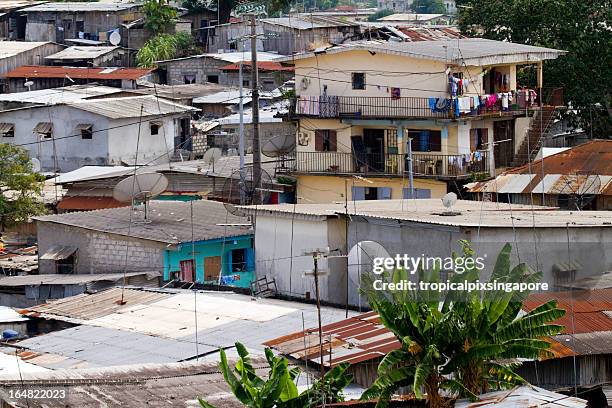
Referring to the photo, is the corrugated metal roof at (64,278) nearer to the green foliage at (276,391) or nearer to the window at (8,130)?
the green foliage at (276,391)

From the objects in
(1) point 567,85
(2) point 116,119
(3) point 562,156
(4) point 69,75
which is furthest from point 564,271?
(4) point 69,75

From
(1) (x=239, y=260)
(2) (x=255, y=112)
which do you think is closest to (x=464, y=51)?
(2) (x=255, y=112)

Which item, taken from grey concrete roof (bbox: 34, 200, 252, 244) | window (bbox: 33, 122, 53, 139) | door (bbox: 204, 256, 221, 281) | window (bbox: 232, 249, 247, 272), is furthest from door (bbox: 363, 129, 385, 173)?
window (bbox: 33, 122, 53, 139)

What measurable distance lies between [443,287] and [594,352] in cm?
198

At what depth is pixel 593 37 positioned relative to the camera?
33.8m

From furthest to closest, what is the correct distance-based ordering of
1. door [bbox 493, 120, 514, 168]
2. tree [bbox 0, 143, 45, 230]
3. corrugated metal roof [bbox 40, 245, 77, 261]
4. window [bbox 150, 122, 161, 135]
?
window [bbox 150, 122, 161, 135] → door [bbox 493, 120, 514, 168] → tree [bbox 0, 143, 45, 230] → corrugated metal roof [bbox 40, 245, 77, 261]

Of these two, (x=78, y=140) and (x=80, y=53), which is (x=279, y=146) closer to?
(x=78, y=140)

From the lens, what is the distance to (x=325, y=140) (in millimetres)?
30891

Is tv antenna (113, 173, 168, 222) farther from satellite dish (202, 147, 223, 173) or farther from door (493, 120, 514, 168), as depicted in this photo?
door (493, 120, 514, 168)

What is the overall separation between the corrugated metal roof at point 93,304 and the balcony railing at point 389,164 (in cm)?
994

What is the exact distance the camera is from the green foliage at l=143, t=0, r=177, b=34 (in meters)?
54.8

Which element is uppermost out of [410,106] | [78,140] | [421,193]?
[410,106]

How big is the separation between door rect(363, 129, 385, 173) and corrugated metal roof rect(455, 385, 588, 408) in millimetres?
17422

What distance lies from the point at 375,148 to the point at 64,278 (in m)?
9.21
